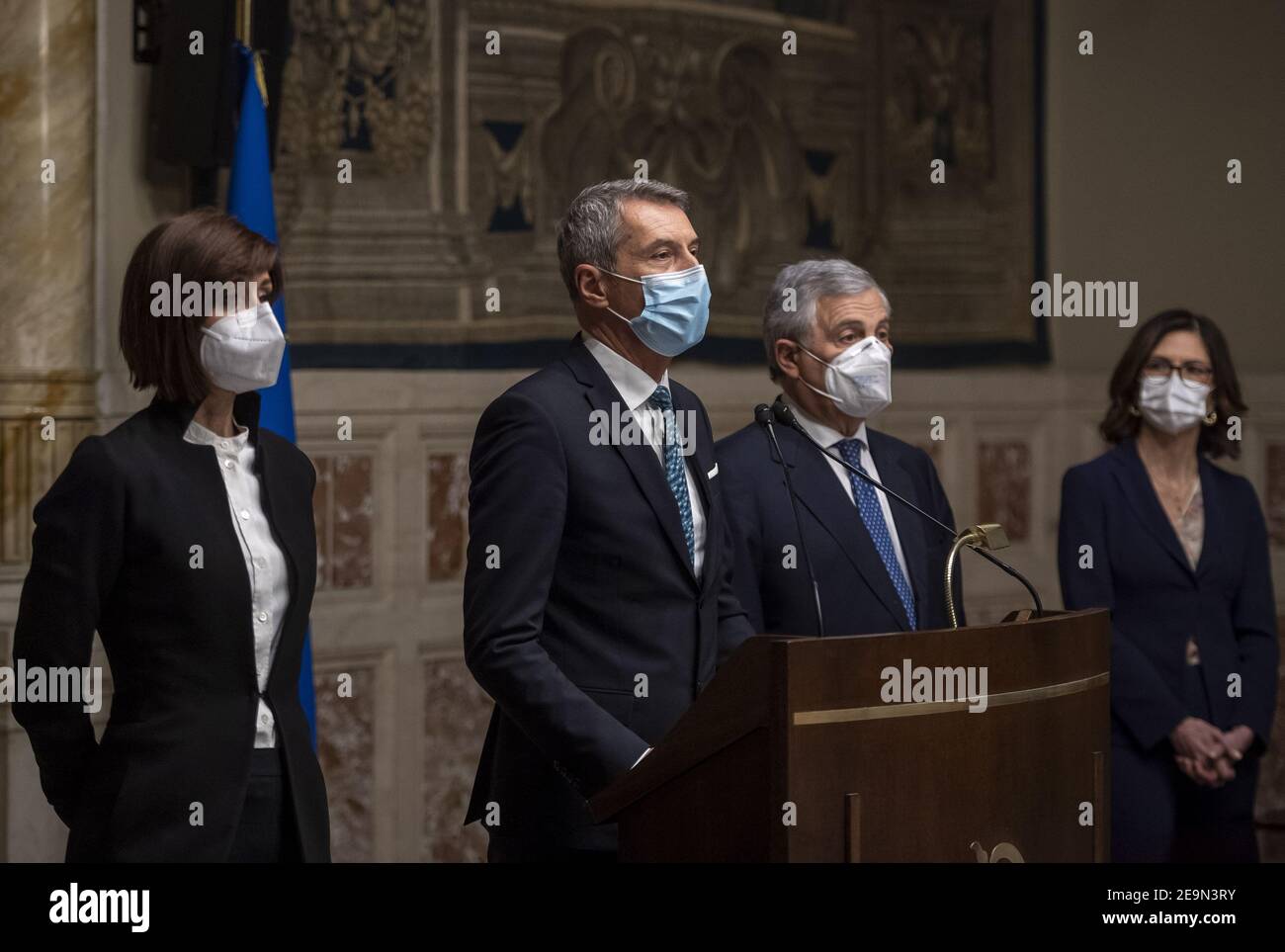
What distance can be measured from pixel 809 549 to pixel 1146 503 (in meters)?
1.39

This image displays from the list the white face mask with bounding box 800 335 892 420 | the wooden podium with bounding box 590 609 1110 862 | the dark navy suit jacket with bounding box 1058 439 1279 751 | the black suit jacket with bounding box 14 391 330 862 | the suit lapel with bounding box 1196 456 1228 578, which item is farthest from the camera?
the suit lapel with bounding box 1196 456 1228 578

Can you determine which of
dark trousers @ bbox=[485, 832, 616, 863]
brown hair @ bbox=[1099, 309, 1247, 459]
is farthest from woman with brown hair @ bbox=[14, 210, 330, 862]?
brown hair @ bbox=[1099, 309, 1247, 459]

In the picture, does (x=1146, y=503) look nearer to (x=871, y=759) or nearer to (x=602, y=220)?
(x=602, y=220)

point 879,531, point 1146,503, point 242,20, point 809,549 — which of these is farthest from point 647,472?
point 242,20

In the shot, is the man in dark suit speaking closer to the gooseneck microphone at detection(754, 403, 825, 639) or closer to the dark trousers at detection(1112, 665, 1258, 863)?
the gooseneck microphone at detection(754, 403, 825, 639)

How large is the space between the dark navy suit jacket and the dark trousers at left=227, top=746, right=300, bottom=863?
2353 millimetres

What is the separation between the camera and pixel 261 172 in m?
4.60

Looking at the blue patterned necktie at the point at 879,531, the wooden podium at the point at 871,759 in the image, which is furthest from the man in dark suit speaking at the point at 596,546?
the blue patterned necktie at the point at 879,531

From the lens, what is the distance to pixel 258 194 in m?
4.58

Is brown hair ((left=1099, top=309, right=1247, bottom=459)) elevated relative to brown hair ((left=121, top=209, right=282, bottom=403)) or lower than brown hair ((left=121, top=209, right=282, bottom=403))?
elevated

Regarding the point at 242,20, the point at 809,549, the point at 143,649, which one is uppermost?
the point at 242,20

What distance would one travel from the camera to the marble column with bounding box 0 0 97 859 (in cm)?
466

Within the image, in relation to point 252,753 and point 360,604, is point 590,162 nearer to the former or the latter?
point 360,604

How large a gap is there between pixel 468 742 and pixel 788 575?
2.47 m
